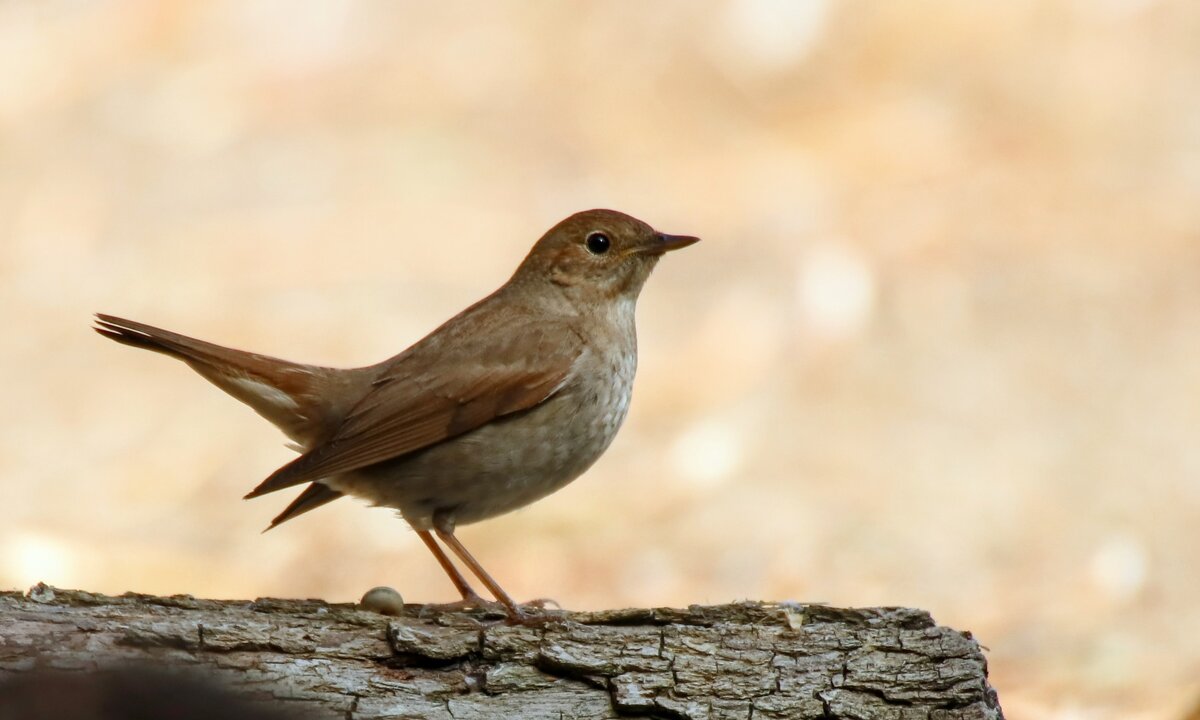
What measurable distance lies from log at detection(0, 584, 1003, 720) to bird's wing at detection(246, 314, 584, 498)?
0.84m

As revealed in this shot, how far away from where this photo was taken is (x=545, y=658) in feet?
18.0

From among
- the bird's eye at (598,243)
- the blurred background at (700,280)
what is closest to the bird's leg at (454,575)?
the bird's eye at (598,243)

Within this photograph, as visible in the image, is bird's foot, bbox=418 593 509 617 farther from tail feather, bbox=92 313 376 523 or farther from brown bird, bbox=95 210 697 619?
tail feather, bbox=92 313 376 523

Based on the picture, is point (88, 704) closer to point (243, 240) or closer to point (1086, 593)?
point (1086, 593)

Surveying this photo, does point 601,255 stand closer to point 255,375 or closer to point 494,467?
point 494,467

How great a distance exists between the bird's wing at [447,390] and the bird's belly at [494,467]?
64mm

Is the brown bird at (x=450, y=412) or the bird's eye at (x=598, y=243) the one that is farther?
the bird's eye at (x=598, y=243)

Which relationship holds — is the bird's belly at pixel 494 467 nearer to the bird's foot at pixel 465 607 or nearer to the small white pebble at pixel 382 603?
the bird's foot at pixel 465 607

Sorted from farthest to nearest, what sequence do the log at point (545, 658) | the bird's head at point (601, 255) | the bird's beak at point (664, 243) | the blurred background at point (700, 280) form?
the blurred background at point (700, 280), the bird's head at point (601, 255), the bird's beak at point (664, 243), the log at point (545, 658)

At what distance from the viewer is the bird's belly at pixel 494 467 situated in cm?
654

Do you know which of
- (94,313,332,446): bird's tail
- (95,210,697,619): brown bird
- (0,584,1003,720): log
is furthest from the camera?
(95,210,697,619): brown bird

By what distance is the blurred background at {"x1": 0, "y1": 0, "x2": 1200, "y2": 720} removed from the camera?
8977 millimetres

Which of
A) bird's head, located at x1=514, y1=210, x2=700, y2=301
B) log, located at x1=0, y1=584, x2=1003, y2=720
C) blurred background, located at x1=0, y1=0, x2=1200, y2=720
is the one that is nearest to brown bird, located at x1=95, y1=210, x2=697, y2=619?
bird's head, located at x1=514, y1=210, x2=700, y2=301

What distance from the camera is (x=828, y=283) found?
10.6 metres
